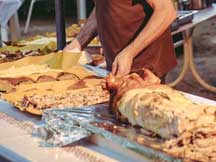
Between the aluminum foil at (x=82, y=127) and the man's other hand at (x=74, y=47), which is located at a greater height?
the man's other hand at (x=74, y=47)

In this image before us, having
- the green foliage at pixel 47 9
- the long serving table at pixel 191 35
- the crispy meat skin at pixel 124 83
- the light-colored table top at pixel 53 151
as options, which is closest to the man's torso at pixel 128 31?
the crispy meat skin at pixel 124 83

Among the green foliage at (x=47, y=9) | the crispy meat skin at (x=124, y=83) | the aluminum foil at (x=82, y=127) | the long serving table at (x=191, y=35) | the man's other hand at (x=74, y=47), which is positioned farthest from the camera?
the green foliage at (x=47, y=9)

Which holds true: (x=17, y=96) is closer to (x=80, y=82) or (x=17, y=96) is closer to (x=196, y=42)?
(x=80, y=82)

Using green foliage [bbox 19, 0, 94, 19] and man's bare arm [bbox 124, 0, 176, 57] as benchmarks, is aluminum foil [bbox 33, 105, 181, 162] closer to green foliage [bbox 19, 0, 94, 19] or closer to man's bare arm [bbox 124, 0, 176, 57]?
man's bare arm [bbox 124, 0, 176, 57]

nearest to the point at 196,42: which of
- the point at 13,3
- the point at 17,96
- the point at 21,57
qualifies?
the point at 13,3

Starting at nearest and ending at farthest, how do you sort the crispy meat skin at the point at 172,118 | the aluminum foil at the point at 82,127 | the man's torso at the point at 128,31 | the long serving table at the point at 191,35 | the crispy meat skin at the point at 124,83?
the crispy meat skin at the point at 172,118, the aluminum foil at the point at 82,127, the crispy meat skin at the point at 124,83, the man's torso at the point at 128,31, the long serving table at the point at 191,35

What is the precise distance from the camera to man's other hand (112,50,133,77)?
62.2 inches

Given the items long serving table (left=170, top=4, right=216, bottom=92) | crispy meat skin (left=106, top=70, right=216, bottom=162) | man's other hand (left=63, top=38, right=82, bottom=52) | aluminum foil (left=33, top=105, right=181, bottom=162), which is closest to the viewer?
crispy meat skin (left=106, top=70, right=216, bottom=162)

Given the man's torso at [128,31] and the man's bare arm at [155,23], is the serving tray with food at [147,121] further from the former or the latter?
the man's torso at [128,31]

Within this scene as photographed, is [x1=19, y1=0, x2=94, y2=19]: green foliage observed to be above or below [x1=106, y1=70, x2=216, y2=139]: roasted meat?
below

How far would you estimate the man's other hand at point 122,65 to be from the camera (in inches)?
62.2

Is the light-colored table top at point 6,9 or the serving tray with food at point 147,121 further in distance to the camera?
the light-colored table top at point 6,9

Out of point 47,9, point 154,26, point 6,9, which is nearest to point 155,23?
point 154,26

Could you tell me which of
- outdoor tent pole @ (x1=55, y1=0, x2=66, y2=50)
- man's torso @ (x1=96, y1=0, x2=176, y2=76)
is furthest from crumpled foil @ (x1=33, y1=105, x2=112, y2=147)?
outdoor tent pole @ (x1=55, y1=0, x2=66, y2=50)
